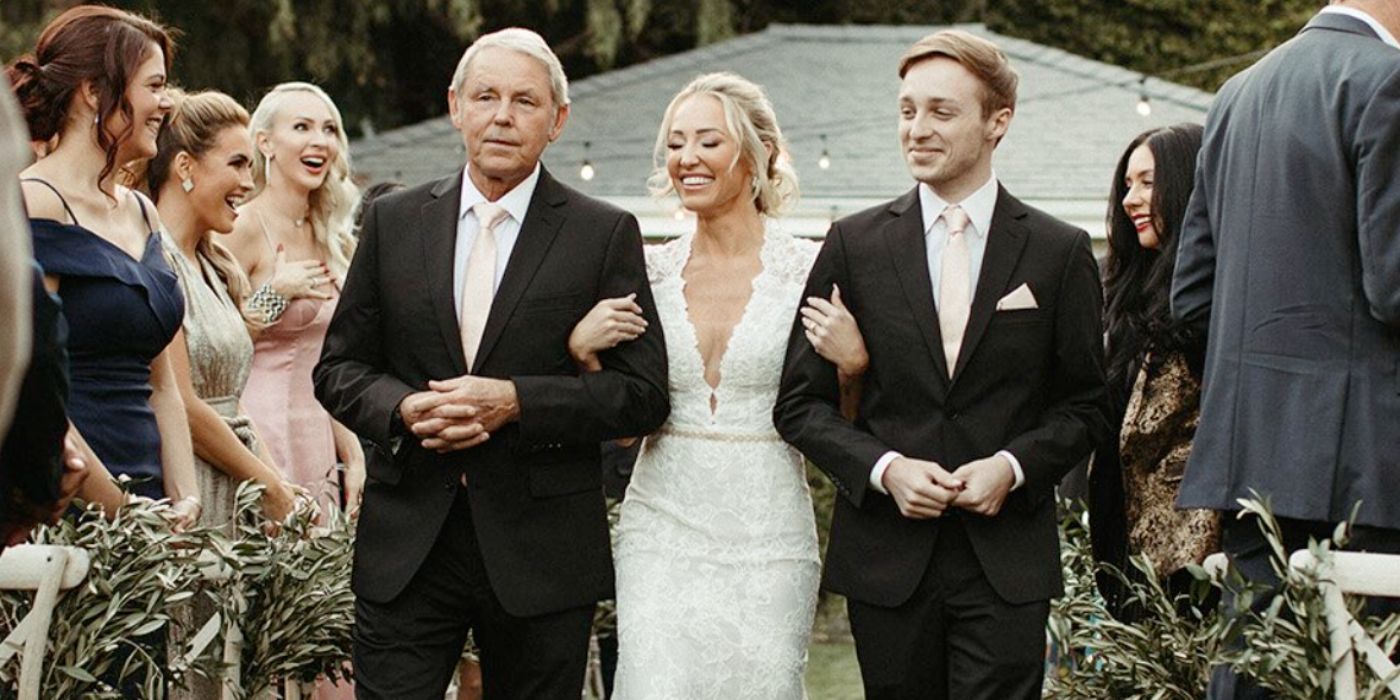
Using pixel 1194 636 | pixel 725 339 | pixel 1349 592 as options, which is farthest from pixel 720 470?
pixel 1349 592

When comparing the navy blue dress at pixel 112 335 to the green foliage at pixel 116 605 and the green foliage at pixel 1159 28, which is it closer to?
the green foliage at pixel 116 605

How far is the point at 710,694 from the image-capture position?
19.0 ft

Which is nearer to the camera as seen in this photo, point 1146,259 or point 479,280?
point 479,280

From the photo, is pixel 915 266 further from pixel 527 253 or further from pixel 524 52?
pixel 524 52

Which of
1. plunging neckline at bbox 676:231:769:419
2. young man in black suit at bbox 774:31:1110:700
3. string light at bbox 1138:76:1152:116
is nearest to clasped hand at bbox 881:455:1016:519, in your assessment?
young man in black suit at bbox 774:31:1110:700

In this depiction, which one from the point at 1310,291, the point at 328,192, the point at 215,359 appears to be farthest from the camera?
the point at 328,192

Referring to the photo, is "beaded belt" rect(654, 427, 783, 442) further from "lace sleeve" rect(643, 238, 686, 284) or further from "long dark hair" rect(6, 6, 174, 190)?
"long dark hair" rect(6, 6, 174, 190)

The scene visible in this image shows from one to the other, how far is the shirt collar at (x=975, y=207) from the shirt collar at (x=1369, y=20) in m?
0.97

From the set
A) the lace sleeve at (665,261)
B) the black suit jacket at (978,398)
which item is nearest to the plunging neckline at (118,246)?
the lace sleeve at (665,261)

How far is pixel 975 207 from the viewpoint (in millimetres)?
5375

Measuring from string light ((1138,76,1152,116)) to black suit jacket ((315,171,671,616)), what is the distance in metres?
11.4

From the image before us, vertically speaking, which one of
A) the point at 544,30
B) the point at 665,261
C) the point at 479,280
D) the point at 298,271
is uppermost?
the point at 479,280

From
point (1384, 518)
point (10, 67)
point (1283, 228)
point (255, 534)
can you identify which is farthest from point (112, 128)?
point (1384, 518)

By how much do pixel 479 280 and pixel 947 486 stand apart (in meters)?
1.31
